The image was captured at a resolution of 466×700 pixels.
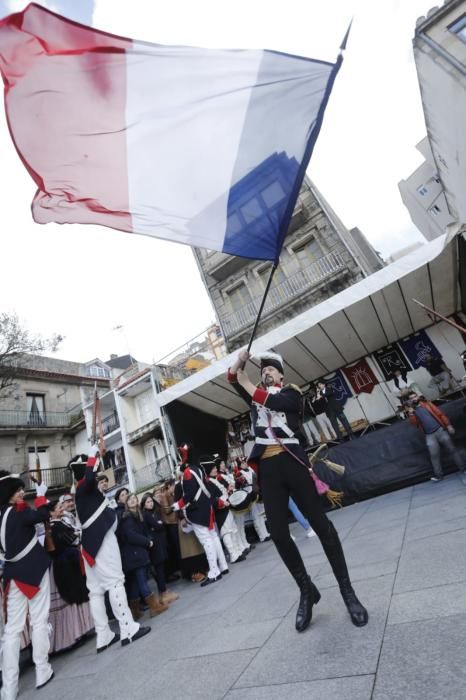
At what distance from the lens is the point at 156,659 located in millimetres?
2570

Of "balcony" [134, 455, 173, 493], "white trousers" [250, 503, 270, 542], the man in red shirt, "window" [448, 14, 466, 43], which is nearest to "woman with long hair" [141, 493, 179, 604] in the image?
"white trousers" [250, 503, 270, 542]

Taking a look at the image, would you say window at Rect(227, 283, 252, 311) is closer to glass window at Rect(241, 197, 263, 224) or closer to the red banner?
the red banner

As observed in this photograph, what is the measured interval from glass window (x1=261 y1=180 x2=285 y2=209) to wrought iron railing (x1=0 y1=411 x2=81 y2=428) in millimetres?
24470

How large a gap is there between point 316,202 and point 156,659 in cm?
1656

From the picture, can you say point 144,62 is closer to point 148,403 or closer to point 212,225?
point 212,225

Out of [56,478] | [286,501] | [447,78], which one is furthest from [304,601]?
[56,478]

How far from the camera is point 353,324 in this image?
963 centimetres

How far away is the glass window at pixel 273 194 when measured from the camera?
8.73ft

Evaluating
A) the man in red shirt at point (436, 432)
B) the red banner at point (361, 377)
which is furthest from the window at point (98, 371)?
the man in red shirt at point (436, 432)

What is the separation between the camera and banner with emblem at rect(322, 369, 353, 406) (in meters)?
11.6

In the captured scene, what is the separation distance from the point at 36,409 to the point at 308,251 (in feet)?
73.7

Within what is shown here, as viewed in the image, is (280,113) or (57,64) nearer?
(280,113)

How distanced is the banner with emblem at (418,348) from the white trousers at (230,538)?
328 inches

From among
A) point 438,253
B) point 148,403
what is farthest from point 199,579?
point 148,403
